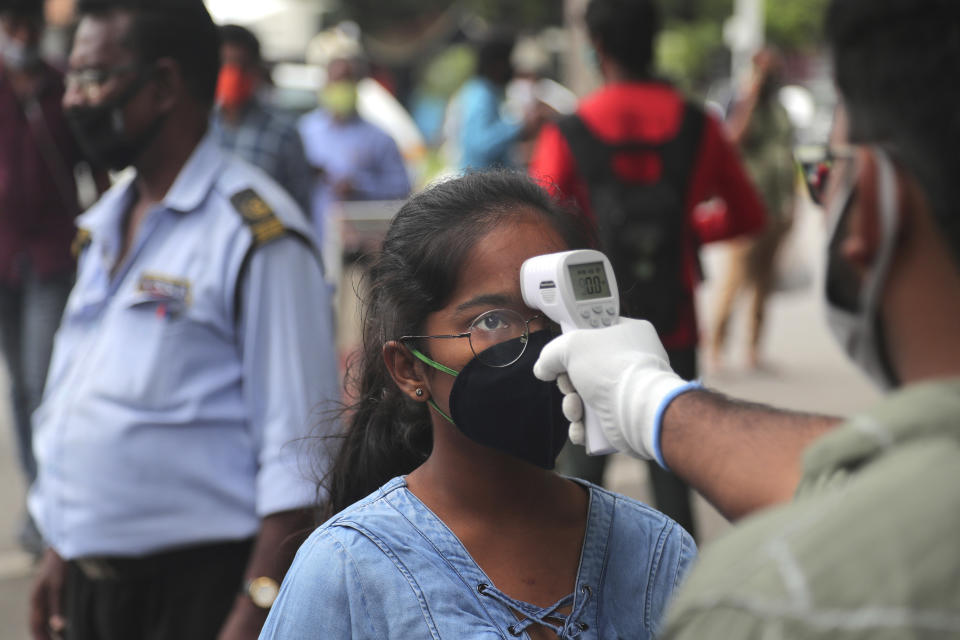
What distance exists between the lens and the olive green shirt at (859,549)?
0.93 metres

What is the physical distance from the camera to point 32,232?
4.86 meters

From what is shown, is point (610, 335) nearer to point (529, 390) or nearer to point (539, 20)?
point (529, 390)

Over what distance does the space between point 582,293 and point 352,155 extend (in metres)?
6.32

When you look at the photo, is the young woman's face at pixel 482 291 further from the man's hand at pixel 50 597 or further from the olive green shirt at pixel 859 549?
the man's hand at pixel 50 597

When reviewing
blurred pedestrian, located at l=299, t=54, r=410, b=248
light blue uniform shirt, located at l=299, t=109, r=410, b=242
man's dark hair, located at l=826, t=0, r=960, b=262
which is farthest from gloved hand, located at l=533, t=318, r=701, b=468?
light blue uniform shirt, located at l=299, t=109, r=410, b=242

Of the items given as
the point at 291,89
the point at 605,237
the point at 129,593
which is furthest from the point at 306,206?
the point at 291,89

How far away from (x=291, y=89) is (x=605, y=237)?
11.2 meters

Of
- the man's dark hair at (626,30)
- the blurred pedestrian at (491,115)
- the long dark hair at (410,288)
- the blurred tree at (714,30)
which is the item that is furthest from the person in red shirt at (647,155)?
the blurred tree at (714,30)

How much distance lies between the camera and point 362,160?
7848 mm

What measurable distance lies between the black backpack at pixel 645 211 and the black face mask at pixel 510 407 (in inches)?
80.3

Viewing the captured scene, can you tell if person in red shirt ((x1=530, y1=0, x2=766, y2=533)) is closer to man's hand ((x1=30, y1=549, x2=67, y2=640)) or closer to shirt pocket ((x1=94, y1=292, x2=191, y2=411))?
shirt pocket ((x1=94, y1=292, x2=191, y2=411))

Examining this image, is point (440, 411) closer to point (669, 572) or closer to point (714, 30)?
point (669, 572)

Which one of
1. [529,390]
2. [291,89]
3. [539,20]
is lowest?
[539,20]

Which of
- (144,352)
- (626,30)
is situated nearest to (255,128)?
(626,30)
